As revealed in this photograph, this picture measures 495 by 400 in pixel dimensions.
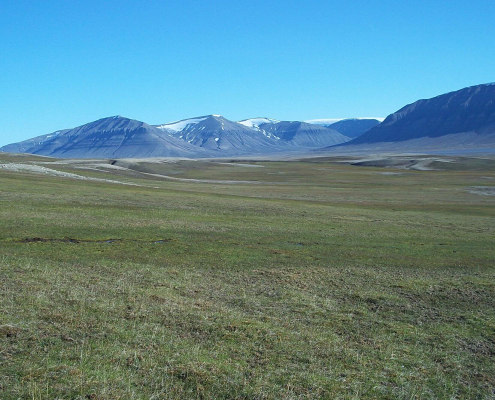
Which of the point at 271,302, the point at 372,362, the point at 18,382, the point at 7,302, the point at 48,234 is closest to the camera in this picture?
the point at 18,382

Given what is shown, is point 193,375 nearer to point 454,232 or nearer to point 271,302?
point 271,302

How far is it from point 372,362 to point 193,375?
5469mm

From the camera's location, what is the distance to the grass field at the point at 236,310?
467 inches

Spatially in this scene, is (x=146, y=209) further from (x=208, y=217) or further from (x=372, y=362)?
(x=372, y=362)

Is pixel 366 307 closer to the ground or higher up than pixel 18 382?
closer to the ground

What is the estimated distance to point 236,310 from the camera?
18031 mm

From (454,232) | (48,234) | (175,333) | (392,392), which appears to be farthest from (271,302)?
(454,232)

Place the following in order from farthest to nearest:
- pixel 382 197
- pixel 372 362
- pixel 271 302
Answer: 1. pixel 382 197
2. pixel 271 302
3. pixel 372 362

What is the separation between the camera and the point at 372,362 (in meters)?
13.9

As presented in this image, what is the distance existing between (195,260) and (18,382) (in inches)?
659

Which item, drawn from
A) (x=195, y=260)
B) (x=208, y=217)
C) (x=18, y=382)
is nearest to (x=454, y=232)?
(x=208, y=217)

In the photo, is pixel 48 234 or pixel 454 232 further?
pixel 454 232

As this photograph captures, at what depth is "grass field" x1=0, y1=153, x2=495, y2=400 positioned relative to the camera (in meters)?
11.9

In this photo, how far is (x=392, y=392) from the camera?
1212 centimetres
